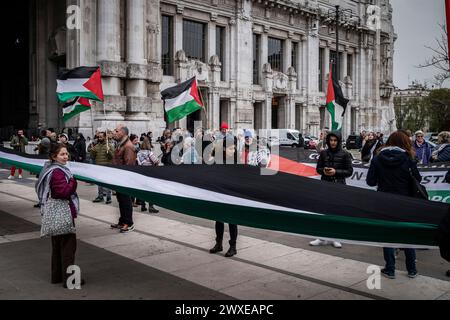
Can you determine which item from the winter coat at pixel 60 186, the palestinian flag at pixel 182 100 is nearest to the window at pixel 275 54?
the palestinian flag at pixel 182 100

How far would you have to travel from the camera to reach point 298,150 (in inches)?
414

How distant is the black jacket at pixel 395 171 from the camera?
6301 mm

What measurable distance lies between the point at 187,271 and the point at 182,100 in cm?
845

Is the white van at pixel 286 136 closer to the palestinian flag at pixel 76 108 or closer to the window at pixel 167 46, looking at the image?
the window at pixel 167 46

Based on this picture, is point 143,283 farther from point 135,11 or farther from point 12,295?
point 135,11

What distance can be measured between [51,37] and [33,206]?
1965 cm

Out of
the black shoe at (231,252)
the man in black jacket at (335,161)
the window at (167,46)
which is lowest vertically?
the black shoe at (231,252)

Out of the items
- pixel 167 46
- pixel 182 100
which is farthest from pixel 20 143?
pixel 167 46

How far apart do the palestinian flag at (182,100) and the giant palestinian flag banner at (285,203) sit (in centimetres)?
801

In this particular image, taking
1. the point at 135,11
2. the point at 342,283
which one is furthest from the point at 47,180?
the point at 135,11

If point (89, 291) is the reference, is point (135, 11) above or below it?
above
